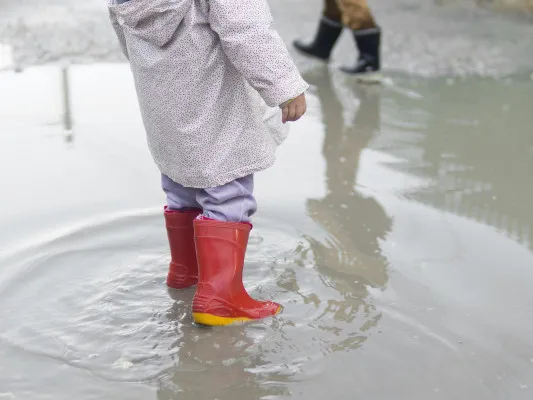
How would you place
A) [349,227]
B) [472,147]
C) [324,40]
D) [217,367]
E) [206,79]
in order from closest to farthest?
[217,367] < [206,79] < [349,227] < [472,147] < [324,40]

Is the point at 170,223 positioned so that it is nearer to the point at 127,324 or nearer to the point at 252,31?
the point at 127,324

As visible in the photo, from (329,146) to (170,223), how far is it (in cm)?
144

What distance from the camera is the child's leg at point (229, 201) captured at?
237 centimetres

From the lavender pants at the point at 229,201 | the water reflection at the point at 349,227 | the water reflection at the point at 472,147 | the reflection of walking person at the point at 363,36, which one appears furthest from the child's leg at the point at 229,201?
the reflection of walking person at the point at 363,36

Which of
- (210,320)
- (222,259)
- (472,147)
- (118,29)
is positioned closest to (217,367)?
(210,320)

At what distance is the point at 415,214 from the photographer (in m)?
3.11

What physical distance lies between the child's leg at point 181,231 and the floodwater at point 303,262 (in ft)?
0.16

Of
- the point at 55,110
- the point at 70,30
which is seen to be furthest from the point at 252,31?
the point at 70,30

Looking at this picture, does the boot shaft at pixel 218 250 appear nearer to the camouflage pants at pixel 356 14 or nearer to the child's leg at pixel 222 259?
the child's leg at pixel 222 259

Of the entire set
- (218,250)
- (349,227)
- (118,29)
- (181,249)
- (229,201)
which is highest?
(118,29)

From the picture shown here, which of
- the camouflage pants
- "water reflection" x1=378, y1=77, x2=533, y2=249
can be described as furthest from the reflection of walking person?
"water reflection" x1=378, y1=77, x2=533, y2=249

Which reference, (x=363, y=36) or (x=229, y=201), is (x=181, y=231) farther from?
(x=363, y=36)

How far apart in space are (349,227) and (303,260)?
321 millimetres

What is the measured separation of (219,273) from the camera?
7.77ft
